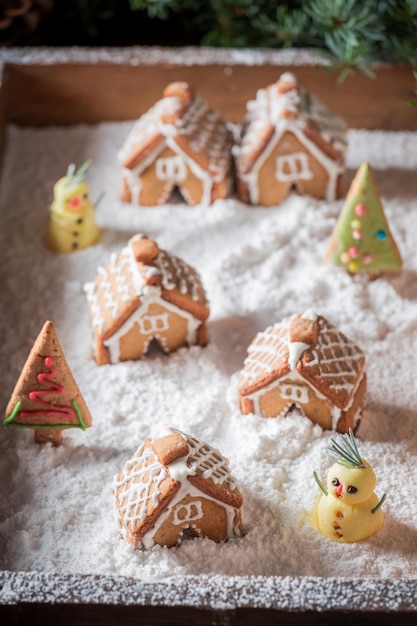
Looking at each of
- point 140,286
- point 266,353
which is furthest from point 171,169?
point 266,353

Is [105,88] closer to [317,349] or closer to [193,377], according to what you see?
[193,377]

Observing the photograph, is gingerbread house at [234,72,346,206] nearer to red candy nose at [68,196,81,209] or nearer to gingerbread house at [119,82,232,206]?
gingerbread house at [119,82,232,206]

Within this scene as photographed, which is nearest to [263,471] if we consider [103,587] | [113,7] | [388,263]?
[103,587]

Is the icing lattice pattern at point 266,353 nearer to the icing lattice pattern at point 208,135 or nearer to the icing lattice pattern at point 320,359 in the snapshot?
the icing lattice pattern at point 320,359

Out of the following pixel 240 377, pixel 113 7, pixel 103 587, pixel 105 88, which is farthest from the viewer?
pixel 113 7

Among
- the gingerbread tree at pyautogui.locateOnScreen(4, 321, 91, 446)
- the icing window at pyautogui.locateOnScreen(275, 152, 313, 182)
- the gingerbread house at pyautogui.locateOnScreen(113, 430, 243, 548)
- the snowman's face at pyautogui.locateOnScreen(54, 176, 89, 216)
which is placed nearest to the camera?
the gingerbread house at pyautogui.locateOnScreen(113, 430, 243, 548)

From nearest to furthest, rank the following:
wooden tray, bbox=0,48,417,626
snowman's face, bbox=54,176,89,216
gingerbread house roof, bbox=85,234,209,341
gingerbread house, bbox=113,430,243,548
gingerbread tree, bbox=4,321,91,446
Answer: gingerbread house, bbox=113,430,243,548
gingerbread tree, bbox=4,321,91,446
gingerbread house roof, bbox=85,234,209,341
snowman's face, bbox=54,176,89,216
wooden tray, bbox=0,48,417,626

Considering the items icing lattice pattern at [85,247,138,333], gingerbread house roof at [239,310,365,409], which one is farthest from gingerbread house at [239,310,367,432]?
icing lattice pattern at [85,247,138,333]

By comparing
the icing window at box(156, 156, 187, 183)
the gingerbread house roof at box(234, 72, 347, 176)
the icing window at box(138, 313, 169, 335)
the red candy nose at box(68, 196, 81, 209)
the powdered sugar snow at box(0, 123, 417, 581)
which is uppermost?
the gingerbread house roof at box(234, 72, 347, 176)
